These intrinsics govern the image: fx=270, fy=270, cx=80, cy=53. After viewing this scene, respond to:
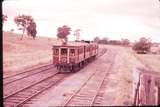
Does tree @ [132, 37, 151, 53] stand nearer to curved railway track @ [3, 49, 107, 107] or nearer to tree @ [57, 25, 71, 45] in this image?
tree @ [57, 25, 71, 45]

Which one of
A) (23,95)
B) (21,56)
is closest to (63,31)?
(21,56)

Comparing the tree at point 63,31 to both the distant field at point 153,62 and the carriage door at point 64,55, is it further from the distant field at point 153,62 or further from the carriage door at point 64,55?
the carriage door at point 64,55

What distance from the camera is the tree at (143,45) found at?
42219mm

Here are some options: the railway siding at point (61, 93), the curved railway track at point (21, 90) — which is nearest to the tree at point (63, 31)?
the curved railway track at point (21, 90)

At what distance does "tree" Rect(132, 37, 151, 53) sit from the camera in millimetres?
42219

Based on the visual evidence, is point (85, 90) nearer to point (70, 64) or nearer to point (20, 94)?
point (20, 94)

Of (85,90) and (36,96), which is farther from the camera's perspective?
(85,90)

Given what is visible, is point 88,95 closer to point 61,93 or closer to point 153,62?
point 61,93

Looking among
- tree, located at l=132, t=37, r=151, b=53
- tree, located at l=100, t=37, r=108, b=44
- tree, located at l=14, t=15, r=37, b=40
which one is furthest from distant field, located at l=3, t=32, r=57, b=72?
tree, located at l=100, t=37, r=108, b=44

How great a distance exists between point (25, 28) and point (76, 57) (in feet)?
121

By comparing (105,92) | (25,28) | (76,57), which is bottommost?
(105,92)

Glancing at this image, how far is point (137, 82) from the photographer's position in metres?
6.71

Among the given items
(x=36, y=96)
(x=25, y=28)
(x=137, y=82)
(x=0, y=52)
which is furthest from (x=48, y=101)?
(x=25, y=28)

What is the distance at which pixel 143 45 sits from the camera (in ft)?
143
